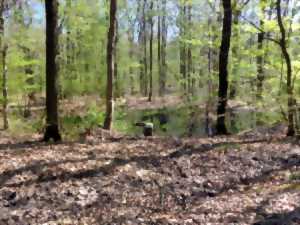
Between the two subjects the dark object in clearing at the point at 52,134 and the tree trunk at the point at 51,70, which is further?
the dark object in clearing at the point at 52,134

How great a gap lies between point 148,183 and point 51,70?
4.14 metres

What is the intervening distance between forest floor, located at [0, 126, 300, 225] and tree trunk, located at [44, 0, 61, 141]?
71cm

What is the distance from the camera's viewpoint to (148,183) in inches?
315

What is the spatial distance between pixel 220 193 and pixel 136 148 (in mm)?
3074

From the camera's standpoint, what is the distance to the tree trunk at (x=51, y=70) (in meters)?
10.3

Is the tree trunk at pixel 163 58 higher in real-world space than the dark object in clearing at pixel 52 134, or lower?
higher

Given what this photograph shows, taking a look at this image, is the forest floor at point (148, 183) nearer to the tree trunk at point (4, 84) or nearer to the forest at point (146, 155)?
the forest at point (146, 155)

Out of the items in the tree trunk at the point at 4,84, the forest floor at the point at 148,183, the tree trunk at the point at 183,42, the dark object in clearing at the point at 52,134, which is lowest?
the forest floor at the point at 148,183

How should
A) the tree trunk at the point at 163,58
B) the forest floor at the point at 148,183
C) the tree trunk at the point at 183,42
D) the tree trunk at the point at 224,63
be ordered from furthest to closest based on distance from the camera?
the tree trunk at the point at 163,58 < the tree trunk at the point at 183,42 < the tree trunk at the point at 224,63 < the forest floor at the point at 148,183

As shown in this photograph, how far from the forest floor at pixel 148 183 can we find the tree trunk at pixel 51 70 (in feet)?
2.33

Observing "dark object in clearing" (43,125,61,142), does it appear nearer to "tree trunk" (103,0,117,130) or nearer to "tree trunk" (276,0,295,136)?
"tree trunk" (103,0,117,130)

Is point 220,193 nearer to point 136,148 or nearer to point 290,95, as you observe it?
point 136,148

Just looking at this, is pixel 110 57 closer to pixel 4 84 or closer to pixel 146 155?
pixel 4 84

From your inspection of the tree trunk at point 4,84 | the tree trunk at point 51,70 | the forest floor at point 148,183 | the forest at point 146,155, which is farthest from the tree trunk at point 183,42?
the forest floor at point 148,183
